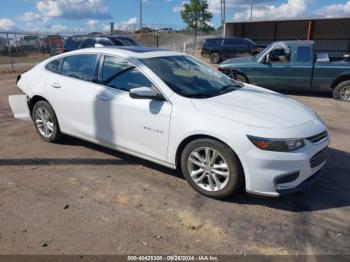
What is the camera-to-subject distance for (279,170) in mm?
3457

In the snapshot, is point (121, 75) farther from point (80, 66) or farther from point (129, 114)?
point (80, 66)

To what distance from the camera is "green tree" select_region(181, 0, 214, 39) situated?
155ft

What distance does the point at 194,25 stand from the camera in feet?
159

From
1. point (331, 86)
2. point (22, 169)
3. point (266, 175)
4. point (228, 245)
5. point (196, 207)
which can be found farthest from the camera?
point (331, 86)

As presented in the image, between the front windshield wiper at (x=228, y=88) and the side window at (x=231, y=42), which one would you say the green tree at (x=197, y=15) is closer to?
the side window at (x=231, y=42)

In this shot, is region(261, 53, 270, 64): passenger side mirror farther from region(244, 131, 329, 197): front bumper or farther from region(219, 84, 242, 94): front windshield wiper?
region(244, 131, 329, 197): front bumper

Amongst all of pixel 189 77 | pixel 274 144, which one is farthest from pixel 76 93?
pixel 274 144

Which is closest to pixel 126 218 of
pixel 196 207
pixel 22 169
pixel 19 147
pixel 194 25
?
pixel 196 207

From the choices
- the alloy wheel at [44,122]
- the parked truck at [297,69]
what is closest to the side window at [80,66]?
the alloy wheel at [44,122]

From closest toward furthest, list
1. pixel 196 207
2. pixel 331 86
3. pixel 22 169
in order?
pixel 196 207
pixel 22 169
pixel 331 86

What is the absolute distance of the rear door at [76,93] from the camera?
15.6 ft

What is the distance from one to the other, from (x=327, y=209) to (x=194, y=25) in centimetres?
4735

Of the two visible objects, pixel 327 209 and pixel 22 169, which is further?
pixel 22 169

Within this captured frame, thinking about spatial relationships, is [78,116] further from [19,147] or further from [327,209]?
[327,209]
